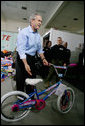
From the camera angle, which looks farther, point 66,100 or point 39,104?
point 66,100

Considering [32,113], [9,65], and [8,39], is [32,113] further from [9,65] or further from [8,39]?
[8,39]

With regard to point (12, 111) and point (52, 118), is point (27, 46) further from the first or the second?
point (52, 118)

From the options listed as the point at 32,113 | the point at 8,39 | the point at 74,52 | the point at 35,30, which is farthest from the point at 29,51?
the point at 8,39

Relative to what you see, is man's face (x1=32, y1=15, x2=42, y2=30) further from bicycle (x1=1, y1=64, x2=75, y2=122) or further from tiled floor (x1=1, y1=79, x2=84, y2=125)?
tiled floor (x1=1, y1=79, x2=84, y2=125)

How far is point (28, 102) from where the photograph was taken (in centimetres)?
120

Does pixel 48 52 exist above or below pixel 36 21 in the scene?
below

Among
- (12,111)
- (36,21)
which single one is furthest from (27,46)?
(12,111)

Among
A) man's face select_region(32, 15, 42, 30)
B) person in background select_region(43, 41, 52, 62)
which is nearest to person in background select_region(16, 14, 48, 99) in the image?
man's face select_region(32, 15, 42, 30)

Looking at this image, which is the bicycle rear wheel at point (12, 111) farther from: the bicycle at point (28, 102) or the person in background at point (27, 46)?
the person in background at point (27, 46)

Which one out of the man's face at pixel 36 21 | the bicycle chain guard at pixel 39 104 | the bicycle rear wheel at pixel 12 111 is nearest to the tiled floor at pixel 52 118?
the bicycle rear wheel at pixel 12 111

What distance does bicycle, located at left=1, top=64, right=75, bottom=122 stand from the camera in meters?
1.14

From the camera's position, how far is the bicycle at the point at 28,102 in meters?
1.14

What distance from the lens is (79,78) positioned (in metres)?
2.77

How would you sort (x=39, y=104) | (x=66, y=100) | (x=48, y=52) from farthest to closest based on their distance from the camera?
(x=48, y=52)
(x=66, y=100)
(x=39, y=104)
